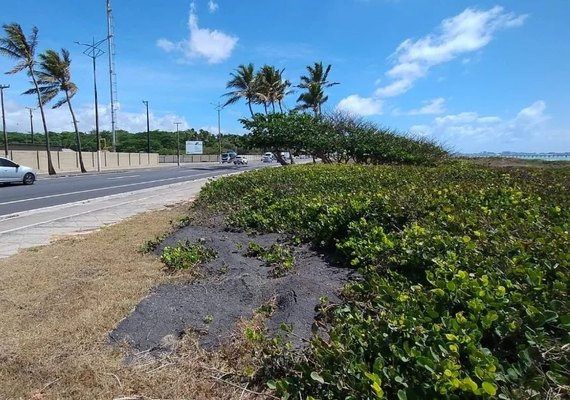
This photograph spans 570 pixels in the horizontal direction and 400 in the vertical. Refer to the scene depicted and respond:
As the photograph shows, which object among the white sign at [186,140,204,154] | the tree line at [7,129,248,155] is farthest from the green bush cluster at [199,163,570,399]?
the tree line at [7,129,248,155]

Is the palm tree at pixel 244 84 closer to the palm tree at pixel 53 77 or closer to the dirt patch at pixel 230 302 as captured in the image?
the palm tree at pixel 53 77

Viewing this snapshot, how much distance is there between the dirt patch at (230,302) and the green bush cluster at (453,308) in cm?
31

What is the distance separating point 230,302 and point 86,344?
1142 mm

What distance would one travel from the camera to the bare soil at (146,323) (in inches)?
107

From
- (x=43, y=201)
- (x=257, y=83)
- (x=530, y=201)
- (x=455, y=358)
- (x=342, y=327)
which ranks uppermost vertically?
(x=257, y=83)

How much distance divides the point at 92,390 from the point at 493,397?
2269 mm

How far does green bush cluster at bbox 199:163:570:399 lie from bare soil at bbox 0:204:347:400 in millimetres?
482

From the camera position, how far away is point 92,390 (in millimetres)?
2682

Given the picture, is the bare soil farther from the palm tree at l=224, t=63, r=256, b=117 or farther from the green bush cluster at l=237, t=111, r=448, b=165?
the palm tree at l=224, t=63, r=256, b=117

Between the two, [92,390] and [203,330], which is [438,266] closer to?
[203,330]

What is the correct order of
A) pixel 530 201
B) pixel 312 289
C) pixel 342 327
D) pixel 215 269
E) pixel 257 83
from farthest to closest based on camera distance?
pixel 257 83, pixel 215 269, pixel 530 201, pixel 312 289, pixel 342 327

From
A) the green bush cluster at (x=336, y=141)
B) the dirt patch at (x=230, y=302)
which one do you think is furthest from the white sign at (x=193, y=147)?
the dirt patch at (x=230, y=302)

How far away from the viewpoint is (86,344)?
3.25m

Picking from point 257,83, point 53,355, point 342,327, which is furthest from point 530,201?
point 257,83
